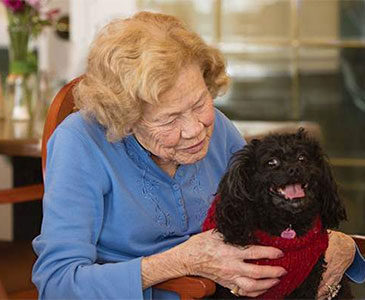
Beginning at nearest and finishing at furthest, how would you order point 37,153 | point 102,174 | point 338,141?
point 102,174, point 37,153, point 338,141

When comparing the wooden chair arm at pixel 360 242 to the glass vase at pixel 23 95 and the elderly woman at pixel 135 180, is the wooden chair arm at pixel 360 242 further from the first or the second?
the glass vase at pixel 23 95

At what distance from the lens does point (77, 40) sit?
4293mm

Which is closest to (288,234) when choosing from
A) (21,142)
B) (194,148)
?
Result: (194,148)

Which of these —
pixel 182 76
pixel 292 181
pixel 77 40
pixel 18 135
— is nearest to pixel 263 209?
pixel 292 181

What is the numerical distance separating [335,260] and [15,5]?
216cm

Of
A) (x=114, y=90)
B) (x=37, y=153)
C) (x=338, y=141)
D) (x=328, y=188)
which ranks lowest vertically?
(x=338, y=141)

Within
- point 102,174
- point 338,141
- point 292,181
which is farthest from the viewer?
point 338,141

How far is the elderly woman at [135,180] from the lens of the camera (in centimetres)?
169

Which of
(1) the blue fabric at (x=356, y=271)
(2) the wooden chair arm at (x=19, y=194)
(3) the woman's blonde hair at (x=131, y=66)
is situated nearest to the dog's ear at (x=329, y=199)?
(1) the blue fabric at (x=356, y=271)

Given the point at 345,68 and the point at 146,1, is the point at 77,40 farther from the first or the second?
the point at 345,68

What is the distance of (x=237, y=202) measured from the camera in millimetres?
1644

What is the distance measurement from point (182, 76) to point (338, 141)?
2.99m

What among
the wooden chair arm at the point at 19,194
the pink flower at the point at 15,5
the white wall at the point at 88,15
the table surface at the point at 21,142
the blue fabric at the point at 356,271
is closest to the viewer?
the blue fabric at the point at 356,271

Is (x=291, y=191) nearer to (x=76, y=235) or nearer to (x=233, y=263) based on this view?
(x=233, y=263)
